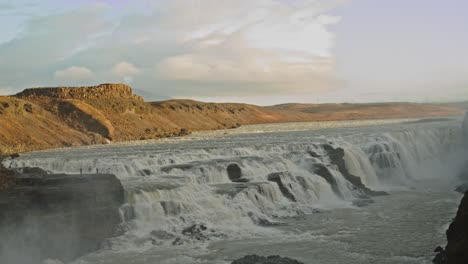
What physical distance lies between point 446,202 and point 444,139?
18003mm

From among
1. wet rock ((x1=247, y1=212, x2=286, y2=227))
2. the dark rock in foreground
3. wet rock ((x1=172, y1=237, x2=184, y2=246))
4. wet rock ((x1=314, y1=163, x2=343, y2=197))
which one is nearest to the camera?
the dark rock in foreground

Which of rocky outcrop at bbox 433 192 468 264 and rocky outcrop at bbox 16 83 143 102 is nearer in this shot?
rocky outcrop at bbox 433 192 468 264

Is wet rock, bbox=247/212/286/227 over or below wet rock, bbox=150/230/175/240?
below

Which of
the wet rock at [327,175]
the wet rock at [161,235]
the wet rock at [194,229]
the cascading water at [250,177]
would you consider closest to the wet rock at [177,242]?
the cascading water at [250,177]

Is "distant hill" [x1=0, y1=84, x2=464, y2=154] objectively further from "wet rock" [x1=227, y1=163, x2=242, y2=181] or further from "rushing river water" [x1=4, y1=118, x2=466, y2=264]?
"wet rock" [x1=227, y1=163, x2=242, y2=181]

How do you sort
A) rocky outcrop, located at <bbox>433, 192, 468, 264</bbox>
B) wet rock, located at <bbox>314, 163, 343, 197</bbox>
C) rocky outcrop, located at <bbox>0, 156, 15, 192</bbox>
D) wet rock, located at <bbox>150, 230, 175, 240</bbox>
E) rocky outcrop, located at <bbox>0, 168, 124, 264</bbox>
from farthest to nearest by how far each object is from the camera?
wet rock, located at <bbox>314, 163, 343, 197</bbox> → wet rock, located at <bbox>150, 230, 175, 240</bbox> → rocky outcrop, located at <bbox>0, 156, 15, 192</bbox> → rocky outcrop, located at <bbox>0, 168, 124, 264</bbox> → rocky outcrop, located at <bbox>433, 192, 468, 264</bbox>

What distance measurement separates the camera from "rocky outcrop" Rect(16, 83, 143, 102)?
69.9 meters

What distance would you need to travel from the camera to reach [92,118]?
56.3 meters

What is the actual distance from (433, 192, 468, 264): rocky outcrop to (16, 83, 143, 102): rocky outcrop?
6337cm

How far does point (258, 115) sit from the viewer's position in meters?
124

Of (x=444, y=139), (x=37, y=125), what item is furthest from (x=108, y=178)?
(x=37, y=125)

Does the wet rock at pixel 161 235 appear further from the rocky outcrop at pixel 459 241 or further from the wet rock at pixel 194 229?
the rocky outcrop at pixel 459 241

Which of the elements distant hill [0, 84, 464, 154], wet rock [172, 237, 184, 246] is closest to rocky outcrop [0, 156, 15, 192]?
wet rock [172, 237, 184, 246]

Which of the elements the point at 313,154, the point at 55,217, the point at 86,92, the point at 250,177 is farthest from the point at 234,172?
the point at 86,92
